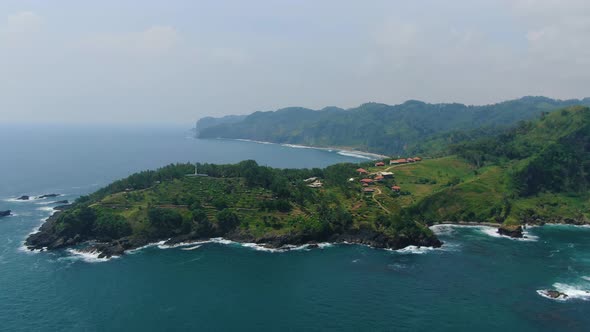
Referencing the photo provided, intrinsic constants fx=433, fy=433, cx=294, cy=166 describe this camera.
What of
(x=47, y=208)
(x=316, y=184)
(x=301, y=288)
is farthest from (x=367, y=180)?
(x=47, y=208)

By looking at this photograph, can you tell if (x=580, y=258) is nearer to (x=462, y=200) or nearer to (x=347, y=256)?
(x=462, y=200)

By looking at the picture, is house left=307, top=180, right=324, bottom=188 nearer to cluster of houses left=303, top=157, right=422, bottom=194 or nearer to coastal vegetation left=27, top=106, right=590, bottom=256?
cluster of houses left=303, top=157, right=422, bottom=194

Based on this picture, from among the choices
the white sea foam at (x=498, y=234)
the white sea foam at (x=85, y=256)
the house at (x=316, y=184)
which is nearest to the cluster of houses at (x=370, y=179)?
the house at (x=316, y=184)

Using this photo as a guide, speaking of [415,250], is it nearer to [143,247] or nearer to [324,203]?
[324,203]

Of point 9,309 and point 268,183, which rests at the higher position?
point 268,183

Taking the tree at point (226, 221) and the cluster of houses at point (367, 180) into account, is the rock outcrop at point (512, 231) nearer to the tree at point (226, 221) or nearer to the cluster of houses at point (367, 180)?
the cluster of houses at point (367, 180)

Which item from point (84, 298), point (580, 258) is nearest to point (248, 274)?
point (84, 298)

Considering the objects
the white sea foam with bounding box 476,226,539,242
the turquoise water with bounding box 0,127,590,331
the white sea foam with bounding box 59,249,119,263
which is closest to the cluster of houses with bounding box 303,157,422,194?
the white sea foam with bounding box 476,226,539,242
